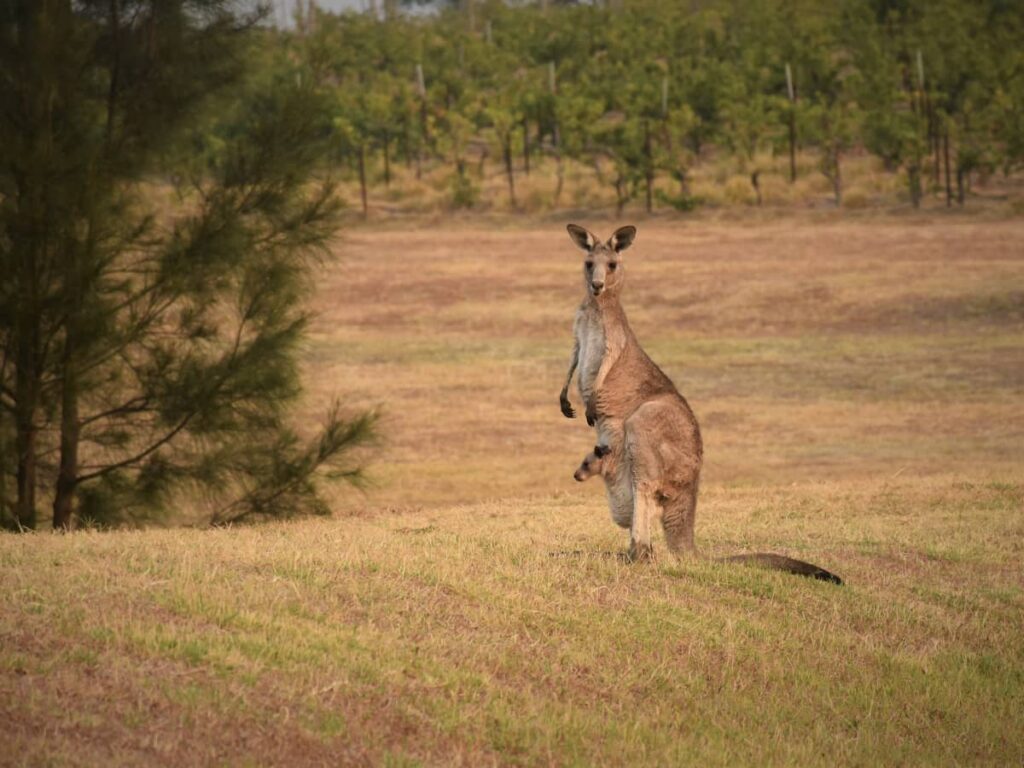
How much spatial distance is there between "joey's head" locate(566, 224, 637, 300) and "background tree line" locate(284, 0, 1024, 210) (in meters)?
41.9

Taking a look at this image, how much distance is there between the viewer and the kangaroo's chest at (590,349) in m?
10.6

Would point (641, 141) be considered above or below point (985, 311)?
above

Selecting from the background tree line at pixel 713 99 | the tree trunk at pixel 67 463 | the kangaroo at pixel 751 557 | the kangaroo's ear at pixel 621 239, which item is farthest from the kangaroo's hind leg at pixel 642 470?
the background tree line at pixel 713 99

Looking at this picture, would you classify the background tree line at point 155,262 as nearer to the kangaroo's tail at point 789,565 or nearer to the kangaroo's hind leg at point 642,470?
the kangaroo's hind leg at point 642,470

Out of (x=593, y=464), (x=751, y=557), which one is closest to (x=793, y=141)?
(x=751, y=557)

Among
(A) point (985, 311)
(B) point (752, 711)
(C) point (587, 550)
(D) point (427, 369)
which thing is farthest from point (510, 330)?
(B) point (752, 711)

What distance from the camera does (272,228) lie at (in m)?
18.7

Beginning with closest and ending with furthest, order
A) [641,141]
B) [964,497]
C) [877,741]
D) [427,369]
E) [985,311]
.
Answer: [877,741] < [964,497] < [427,369] < [985,311] < [641,141]

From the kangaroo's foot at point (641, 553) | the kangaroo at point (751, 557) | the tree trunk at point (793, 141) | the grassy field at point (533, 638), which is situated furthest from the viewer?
the tree trunk at point (793, 141)

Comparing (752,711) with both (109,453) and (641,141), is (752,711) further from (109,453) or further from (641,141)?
(641,141)

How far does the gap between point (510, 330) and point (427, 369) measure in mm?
5540

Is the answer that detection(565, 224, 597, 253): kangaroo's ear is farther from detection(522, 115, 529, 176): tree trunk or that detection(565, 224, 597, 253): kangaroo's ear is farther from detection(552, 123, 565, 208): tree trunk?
detection(522, 115, 529, 176): tree trunk

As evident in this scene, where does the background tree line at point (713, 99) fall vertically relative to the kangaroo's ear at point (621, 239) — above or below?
above

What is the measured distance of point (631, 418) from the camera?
10234 mm
